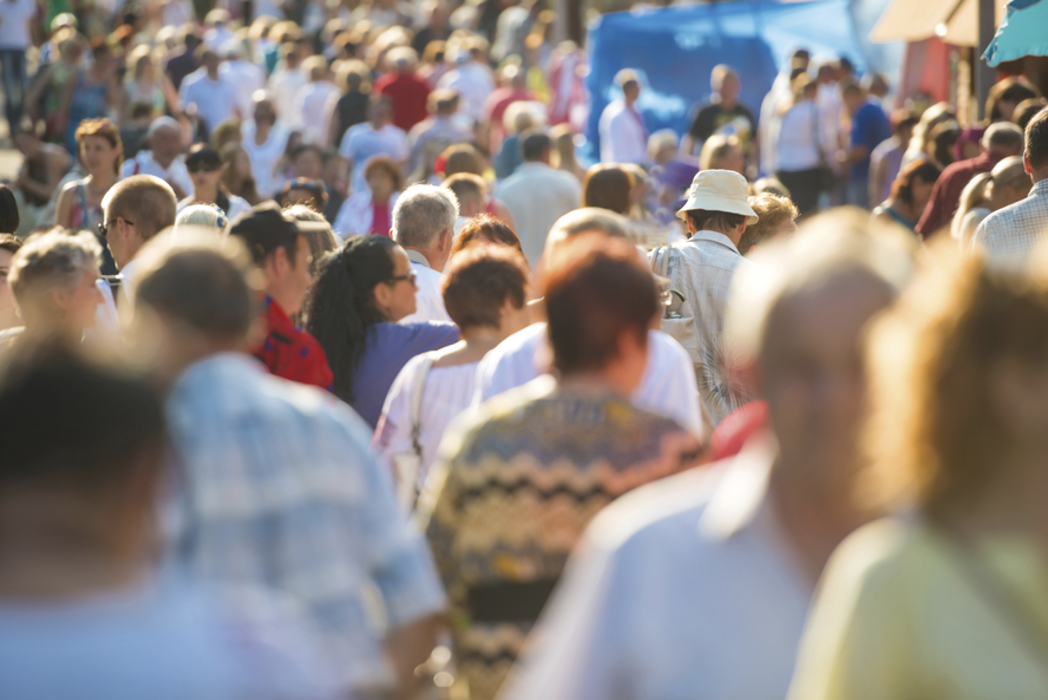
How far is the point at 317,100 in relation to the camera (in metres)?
15.0

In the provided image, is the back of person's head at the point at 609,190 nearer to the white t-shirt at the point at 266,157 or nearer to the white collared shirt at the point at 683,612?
the white collared shirt at the point at 683,612

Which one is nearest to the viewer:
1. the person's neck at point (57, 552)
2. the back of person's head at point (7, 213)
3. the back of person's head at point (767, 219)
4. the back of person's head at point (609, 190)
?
the person's neck at point (57, 552)

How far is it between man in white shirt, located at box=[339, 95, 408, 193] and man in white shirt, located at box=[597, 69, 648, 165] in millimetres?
3017

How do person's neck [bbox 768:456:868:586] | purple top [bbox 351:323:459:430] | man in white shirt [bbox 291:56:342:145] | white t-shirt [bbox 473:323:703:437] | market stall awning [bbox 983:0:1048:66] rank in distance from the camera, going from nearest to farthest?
person's neck [bbox 768:456:868:586]
white t-shirt [bbox 473:323:703:437]
purple top [bbox 351:323:459:430]
market stall awning [bbox 983:0:1048:66]
man in white shirt [bbox 291:56:342:145]

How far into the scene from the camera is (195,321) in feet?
8.36

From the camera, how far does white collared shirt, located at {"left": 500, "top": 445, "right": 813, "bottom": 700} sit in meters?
1.84

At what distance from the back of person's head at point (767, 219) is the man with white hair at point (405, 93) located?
886 centimetres

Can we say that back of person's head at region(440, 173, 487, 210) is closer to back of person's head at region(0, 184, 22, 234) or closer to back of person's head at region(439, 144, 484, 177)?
back of person's head at region(439, 144, 484, 177)

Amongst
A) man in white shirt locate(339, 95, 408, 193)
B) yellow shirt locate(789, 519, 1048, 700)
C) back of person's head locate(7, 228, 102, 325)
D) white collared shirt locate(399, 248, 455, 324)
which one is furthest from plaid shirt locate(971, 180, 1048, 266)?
man in white shirt locate(339, 95, 408, 193)

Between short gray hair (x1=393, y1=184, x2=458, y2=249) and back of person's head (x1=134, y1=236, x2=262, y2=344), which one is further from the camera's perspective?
short gray hair (x1=393, y1=184, x2=458, y2=249)

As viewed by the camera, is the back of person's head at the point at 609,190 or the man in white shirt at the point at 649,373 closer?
the man in white shirt at the point at 649,373

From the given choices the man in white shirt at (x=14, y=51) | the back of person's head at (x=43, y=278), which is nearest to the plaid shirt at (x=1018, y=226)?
the back of person's head at (x=43, y=278)

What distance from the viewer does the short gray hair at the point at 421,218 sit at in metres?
6.07

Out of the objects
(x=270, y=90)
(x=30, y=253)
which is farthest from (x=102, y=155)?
(x=270, y=90)
